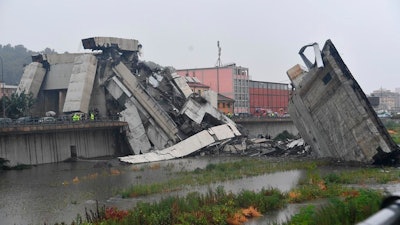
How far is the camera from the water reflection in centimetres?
1719

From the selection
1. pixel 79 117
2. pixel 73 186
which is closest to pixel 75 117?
pixel 79 117

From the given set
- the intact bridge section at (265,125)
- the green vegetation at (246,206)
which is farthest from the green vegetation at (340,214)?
the intact bridge section at (265,125)

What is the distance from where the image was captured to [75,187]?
24.0 metres

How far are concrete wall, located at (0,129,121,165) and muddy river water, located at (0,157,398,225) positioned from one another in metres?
1.75

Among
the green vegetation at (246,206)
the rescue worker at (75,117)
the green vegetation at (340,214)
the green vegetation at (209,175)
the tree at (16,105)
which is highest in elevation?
the tree at (16,105)

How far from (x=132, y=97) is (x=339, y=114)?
2199 centimetres

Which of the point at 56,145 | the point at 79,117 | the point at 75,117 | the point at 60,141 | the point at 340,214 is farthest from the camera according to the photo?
the point at 79,117

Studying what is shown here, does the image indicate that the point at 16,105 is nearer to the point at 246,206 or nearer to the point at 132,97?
the point at 132,97

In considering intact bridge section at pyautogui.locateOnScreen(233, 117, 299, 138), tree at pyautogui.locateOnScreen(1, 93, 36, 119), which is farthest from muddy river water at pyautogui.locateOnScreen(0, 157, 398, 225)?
intact bridge section at pyautogui.locateOnScreen(233, 117, 299, 138)

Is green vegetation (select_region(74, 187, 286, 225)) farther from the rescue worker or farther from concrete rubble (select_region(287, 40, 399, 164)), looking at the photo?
the rescue worker

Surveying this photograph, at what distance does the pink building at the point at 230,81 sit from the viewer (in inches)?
3014

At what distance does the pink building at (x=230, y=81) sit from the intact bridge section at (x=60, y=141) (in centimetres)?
3363

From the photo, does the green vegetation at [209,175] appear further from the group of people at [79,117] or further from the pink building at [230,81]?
the pink building at [230,81]

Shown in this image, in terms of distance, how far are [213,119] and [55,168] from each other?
19720 millimetres
